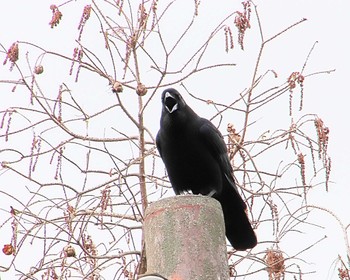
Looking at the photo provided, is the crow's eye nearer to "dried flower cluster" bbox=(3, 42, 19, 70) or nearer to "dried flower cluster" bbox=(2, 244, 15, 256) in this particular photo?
"dried flower cluster" bbox=(3, 42, 19, 70)

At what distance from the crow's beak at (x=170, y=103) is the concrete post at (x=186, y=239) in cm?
154

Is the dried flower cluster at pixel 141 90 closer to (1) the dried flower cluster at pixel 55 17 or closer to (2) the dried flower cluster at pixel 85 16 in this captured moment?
(2) the dried flower cluster at pixel 85 16

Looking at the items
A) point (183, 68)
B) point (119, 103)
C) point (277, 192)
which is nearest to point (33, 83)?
point (119, 103)

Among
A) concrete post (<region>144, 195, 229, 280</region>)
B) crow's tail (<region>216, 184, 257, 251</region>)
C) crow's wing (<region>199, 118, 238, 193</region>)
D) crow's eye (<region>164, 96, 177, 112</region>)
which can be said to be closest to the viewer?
concrete post (<region>144, 195, 229, 280</region>)

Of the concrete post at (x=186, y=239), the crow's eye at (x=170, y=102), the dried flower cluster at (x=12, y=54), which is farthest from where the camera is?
the crow's eye at (x=170, y=102)

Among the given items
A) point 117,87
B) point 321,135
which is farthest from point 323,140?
point 117,87

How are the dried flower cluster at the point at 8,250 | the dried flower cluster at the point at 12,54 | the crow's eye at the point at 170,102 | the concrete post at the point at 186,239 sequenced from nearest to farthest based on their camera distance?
the concrete post at the point at 186,239 → the dried flower cluster at the point at 8,250 → the dried flower cluster at the point at 12,54 → the crow's eye at the point at 170,102

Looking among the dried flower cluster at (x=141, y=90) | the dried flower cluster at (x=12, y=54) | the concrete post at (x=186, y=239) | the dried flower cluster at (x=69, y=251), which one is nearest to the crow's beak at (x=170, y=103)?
the dried flower cluster at (x=141, y=90)

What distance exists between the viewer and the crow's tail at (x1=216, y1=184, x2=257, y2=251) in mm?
4828

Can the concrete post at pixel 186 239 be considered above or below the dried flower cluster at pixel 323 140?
below

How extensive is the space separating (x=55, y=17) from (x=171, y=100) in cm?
96

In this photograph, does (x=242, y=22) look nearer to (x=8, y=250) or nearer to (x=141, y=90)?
(x=141, y=90)

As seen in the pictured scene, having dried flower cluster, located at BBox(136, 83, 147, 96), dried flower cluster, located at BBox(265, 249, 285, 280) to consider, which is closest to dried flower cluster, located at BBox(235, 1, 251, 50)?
dried flower cluster, located at BBox(136, 83, 147, 96)

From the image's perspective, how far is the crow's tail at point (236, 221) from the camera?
15.8ft
